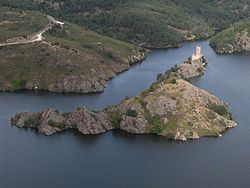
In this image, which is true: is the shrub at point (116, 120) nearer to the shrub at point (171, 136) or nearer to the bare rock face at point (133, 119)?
the bare rock face at point (133, 119)

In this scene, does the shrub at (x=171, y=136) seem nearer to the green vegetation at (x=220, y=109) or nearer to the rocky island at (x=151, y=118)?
the rocky island at (x=151, y=118)

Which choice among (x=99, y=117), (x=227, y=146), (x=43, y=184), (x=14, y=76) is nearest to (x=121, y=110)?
(x=99, y=117)

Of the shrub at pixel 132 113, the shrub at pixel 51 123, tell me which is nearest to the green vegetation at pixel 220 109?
the shrub at pixel 132 113

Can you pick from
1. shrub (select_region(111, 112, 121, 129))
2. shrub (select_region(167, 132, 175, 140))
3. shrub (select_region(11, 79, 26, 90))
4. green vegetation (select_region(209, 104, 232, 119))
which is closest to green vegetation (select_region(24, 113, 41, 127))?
shrub (select_region(111, 112, 121, 129))

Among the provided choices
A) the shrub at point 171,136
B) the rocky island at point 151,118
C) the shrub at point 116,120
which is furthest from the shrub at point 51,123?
the shrub at point 171,136

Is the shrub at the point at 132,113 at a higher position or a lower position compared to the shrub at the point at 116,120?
higher

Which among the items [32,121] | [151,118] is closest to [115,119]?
[151,118]

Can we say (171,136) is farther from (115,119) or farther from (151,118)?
(115,119)

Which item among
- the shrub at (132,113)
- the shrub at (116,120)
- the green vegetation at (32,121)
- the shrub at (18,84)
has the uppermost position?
the shrub at (132,113)

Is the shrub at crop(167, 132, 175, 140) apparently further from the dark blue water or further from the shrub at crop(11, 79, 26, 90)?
the shrub at crop(11, 79, 26, 90)

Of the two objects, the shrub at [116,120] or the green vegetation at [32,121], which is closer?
the shrub at [116,120]
